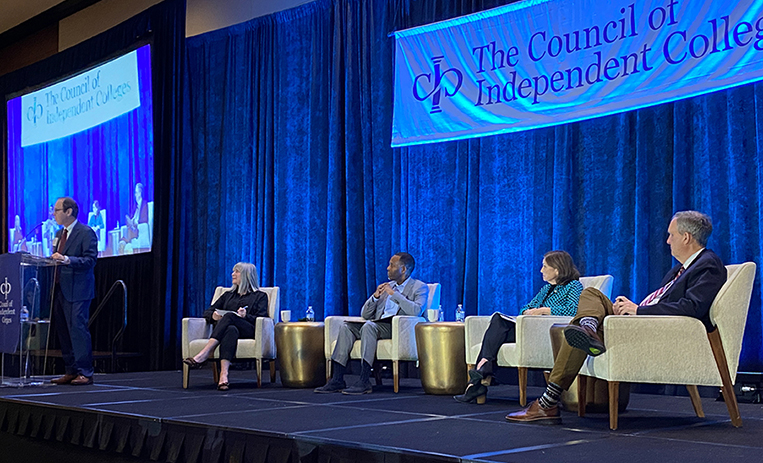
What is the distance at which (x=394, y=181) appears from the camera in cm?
615

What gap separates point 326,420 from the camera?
3430 millimetres

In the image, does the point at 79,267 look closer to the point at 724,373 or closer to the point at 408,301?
the point at 408,301

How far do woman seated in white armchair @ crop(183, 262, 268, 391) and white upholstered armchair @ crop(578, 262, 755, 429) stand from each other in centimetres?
263

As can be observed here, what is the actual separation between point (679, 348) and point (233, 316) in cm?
292

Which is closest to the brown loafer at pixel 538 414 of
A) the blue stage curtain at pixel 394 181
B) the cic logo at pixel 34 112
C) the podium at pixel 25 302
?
the blue stage curtain at pixel 394 181

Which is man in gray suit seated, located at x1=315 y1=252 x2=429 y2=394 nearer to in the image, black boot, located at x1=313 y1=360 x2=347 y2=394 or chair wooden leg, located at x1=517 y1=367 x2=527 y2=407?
black boot, located at x1=313 y1=360 x2=347 y2=394

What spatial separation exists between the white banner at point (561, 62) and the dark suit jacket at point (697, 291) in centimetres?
160

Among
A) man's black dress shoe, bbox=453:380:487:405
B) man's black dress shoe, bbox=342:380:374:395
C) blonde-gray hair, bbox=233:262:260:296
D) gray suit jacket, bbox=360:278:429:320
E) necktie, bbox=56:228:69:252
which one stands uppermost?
necktie, bbox=56:228:69:252

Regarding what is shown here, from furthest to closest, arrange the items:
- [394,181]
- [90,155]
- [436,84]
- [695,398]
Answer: [90,155], [394,181], [436,84], [695,398]

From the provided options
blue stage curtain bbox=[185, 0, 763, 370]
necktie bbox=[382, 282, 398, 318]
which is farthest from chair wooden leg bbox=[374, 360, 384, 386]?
blue stage curtain bbox=[185, 0, 763, 370]

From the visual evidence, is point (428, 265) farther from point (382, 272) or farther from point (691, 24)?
point (691, 24)

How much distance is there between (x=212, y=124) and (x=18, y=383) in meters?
3.23

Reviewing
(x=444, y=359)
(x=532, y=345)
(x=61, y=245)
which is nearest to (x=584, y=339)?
(x=532, y=345)

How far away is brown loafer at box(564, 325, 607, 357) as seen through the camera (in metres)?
3.05
